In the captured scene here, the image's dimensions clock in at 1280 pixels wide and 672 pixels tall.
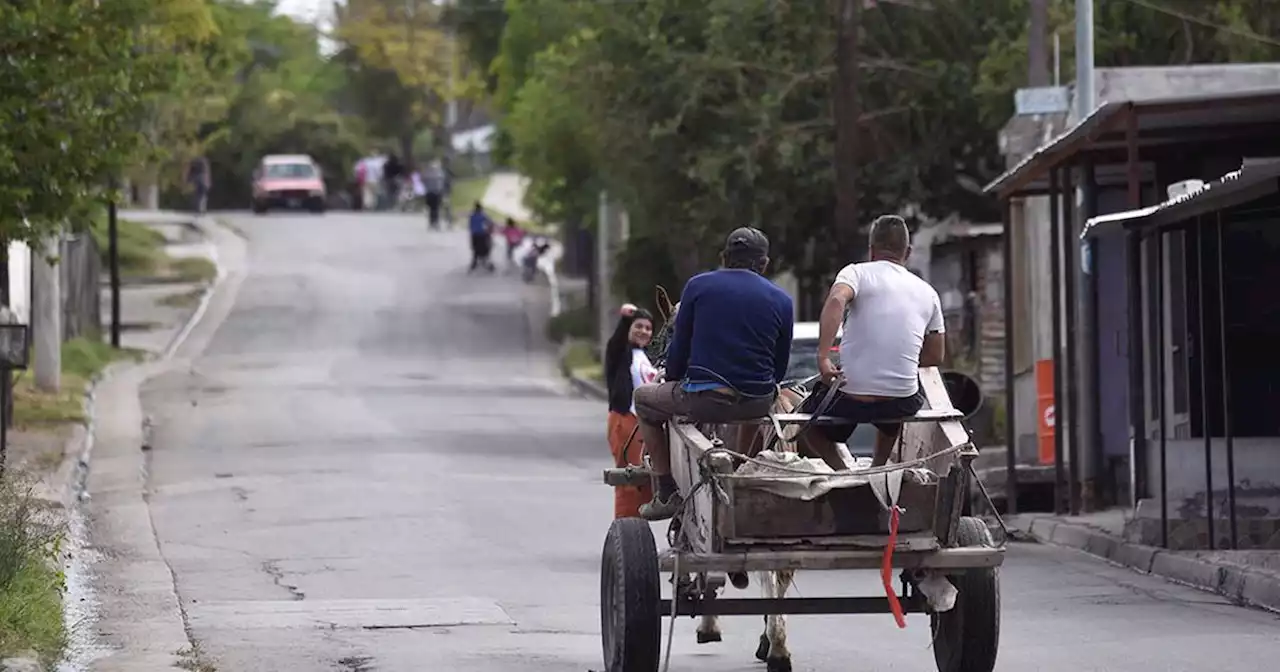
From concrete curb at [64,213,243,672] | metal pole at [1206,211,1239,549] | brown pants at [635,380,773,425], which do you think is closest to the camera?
brown pants at [635,380,773,425]

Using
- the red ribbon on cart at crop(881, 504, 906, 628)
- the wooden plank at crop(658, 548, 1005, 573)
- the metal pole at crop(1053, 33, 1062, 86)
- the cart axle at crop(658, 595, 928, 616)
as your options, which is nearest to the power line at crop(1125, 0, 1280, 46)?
the metal pole at crop(1053, 33, 1062, 86)

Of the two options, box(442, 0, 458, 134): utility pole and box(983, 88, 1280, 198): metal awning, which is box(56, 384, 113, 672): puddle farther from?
box(442, 0, 458, 134): utility pole

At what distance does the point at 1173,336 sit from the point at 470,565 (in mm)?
6446

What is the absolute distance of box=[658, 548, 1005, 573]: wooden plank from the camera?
9.92m

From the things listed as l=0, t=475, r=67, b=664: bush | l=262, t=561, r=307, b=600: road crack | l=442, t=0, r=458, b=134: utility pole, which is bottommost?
l=262, t=561, r=307, b=600: road crack

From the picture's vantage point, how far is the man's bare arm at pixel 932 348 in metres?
10.8

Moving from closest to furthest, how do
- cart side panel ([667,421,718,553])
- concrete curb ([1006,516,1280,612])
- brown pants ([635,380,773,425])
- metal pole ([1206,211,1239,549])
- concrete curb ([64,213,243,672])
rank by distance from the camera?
cart side panel ([667,421,718,553])
brown pants ([635,380,773,425])
concrete curb ([64,213,243,672])
concrete curb ([1006,516,1280,612])
metal pole ([1206,211,1239,549])

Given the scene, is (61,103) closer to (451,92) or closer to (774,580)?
(774,580)

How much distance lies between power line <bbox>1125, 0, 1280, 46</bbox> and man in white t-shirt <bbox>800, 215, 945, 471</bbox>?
61.4ft

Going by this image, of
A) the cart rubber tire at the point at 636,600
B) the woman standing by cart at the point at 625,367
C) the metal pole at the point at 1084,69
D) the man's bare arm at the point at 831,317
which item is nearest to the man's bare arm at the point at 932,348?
the man's bare arm at the point at 831,317

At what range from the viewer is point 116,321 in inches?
1588

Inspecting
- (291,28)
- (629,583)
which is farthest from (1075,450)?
(291,28)

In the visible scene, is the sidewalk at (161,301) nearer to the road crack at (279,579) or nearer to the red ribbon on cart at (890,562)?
the road crack at (279,579)

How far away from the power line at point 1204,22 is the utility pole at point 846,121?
14.4 ft
